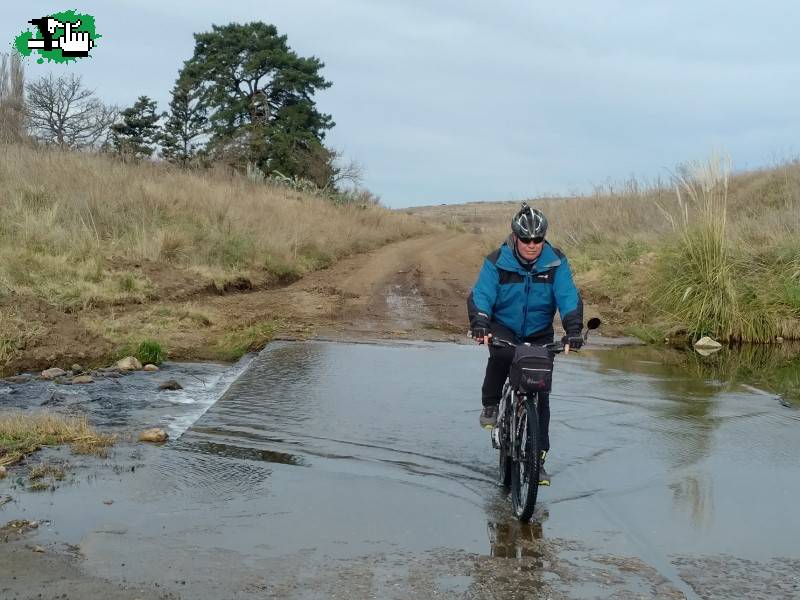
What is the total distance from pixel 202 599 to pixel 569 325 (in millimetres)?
2845

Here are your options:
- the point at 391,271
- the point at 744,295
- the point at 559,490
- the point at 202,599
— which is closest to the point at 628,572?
the point at 559,490

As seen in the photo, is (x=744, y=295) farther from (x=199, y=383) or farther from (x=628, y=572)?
(x=628, y=572)

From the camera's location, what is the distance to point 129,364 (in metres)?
9.84

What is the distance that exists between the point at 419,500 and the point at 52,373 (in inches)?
216

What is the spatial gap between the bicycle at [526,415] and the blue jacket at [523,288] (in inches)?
11.0

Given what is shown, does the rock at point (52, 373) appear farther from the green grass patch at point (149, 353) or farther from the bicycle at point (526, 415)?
the bicycle at point (526, 415)

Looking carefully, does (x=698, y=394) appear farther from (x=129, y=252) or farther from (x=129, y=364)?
(x=129, y=252)

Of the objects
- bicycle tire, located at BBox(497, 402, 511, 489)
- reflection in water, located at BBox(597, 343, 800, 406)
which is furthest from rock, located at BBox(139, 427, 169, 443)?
reflection in water, located at BBox(597, 343, 800, 406)

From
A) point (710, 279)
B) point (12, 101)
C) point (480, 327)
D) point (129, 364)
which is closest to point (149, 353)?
point (129, 364)

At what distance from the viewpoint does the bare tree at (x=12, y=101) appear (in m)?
25.0

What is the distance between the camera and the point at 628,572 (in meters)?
4.48

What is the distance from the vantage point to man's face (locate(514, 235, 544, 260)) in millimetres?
5559

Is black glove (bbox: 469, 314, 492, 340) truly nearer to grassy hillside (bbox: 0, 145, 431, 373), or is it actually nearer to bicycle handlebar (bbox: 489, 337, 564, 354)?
bicycle handlebar (bbox: 489, 337, 564, 354)

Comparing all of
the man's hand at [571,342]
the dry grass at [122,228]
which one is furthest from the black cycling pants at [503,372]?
the dry grass at [122,228]
